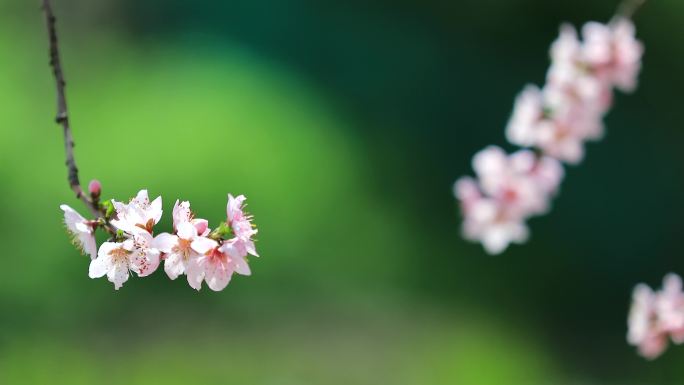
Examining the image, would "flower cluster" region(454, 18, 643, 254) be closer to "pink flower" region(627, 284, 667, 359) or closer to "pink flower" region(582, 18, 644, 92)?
"pink flower" region(582, 18, 644, 92)

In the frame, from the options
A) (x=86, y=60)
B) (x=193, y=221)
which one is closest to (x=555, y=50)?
(x=193, y=221)

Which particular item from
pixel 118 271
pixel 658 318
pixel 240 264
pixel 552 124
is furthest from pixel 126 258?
pixel 552 124

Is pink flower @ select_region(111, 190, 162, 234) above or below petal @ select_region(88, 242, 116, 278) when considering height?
above

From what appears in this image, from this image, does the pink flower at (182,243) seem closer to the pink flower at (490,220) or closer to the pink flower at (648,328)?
the pink flower at (648,328)

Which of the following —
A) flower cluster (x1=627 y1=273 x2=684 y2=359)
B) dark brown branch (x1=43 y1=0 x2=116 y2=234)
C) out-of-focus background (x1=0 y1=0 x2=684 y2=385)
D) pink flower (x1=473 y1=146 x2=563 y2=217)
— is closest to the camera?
dark brown branch (x1=43 y1=0 x2=116 y2=234)

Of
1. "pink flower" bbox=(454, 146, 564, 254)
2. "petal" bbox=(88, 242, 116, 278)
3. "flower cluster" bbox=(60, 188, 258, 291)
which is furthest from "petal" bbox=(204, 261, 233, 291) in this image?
"pink flower" bbox=(454, 146, 564, 254)

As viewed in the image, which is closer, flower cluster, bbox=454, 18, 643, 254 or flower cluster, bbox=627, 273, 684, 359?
flower cluster, bbox=627, 273, 684, 359

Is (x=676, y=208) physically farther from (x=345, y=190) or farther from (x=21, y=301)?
(x=21, y=301)

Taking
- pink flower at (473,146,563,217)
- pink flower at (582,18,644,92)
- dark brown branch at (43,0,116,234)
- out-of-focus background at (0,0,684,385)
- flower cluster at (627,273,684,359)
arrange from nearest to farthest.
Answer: dark brown branch at (43,0,116,234)
flower cluster at (627,273,684,359)
pink flower at (582,18,644,92)
pink flower at (473,146,563,217)
out-of-focus background at (0,0,684,385)

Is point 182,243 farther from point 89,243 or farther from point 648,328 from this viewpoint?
point 648,328

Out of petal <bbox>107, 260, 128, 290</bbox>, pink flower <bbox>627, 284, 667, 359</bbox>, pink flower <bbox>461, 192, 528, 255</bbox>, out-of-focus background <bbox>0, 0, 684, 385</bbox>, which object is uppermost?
out-of-focus background <bbox>0, 0, 684, 385</bbox>

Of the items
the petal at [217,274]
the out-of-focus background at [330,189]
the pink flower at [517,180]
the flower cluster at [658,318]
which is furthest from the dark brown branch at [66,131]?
the out-of-focus background at [330,189]
